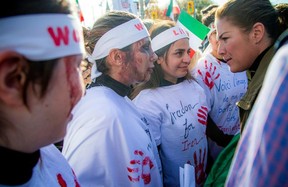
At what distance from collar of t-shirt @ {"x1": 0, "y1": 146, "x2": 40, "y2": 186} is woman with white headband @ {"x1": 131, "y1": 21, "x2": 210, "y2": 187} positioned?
1.65 m

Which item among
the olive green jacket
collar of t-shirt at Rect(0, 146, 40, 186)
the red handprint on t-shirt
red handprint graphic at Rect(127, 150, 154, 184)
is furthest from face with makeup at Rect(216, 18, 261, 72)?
collar of t-shirt at Rect(0, 146, 40, 186)

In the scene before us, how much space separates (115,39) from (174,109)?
36.2 inches

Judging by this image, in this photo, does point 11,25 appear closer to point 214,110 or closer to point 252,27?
point 252,27

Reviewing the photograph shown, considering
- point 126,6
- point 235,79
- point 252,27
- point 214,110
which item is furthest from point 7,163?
point 126,6

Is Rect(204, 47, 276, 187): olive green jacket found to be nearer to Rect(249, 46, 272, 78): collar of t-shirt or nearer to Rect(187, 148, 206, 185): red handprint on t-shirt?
Rect(249, 46, 272, 78): collar of t-shirt

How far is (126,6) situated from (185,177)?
191 inches

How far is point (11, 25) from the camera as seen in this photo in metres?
0.79

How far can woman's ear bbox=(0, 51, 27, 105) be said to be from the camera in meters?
0.78


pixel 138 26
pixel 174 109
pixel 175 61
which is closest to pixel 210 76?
pixel 175 61

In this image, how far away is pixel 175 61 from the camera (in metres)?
3.07

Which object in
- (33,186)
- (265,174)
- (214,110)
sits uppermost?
(265,174)

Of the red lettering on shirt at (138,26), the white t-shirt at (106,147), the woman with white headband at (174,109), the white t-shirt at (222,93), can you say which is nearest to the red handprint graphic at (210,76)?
the white t-shirt at (222,93)

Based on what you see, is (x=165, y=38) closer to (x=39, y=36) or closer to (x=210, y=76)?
(x=210, y=76)

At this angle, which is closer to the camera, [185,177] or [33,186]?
[33,186]
